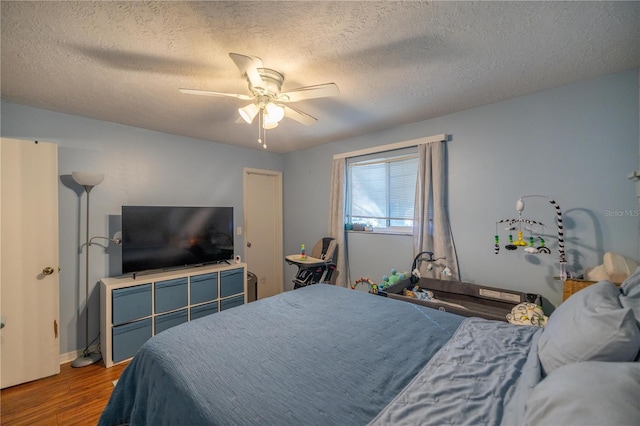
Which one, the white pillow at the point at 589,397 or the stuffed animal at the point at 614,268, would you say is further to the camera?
the stuffed animal at the point at 614,268

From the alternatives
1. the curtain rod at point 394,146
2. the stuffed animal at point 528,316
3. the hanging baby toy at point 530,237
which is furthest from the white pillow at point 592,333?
the curtain rod at point 394,146

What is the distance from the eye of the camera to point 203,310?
317cm

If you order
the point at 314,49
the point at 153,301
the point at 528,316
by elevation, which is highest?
the point at 314,49

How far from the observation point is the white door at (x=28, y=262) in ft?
7.23

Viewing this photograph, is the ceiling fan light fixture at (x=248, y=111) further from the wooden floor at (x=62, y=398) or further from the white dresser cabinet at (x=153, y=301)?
the wooden floor at (x=62, y=398)

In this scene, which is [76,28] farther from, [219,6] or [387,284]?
[387,284]

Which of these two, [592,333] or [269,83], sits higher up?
[269,83]

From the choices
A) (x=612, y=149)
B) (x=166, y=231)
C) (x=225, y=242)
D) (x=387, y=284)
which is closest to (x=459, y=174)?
(x=612, y=149)

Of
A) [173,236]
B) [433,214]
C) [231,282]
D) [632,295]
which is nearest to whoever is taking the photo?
[632,295]

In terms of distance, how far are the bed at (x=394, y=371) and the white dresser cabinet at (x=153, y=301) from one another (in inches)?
54.5

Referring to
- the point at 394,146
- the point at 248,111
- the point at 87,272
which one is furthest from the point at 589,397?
the point at 87,272

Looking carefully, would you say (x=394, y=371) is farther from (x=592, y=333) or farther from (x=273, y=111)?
(x=273, y=111)

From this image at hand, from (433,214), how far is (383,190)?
2.48 ft

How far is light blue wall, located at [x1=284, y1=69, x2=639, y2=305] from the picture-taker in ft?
6.55
